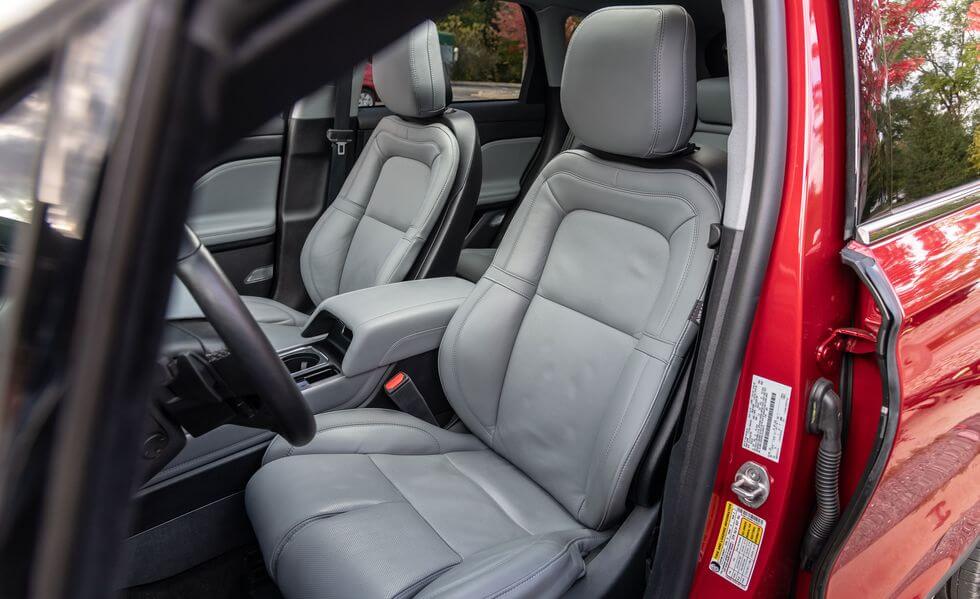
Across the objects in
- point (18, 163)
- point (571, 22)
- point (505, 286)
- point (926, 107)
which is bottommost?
point (505, 286)

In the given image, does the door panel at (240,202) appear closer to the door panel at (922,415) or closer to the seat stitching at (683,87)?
the seat stitching at (683,87)

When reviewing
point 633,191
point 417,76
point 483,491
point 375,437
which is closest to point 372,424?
point 375,437

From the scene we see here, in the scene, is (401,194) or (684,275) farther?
(401,194)

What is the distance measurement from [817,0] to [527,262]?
2.81ft

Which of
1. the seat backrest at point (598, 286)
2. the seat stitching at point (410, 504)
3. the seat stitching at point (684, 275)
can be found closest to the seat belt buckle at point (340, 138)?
the seat backrest at point (598, 286)

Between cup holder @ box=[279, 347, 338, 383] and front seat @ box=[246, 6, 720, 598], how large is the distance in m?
0.17

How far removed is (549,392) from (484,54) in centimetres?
218

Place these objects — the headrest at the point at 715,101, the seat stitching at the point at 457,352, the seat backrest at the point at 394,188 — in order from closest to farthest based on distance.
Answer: the seat stitching at the point at 457,352 → the seat backrest at the point at 394,188 → the headrest at the point at 715,101

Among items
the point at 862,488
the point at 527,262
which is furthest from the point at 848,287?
the point at 527,262

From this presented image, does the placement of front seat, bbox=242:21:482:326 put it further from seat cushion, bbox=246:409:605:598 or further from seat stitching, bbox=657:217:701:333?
seat stitching, bbox=657:217:701:333

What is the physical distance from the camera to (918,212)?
1.22 m

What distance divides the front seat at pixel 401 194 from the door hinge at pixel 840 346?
1540 mm

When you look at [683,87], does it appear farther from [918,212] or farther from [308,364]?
[308,364]

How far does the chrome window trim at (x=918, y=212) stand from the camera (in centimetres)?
112
